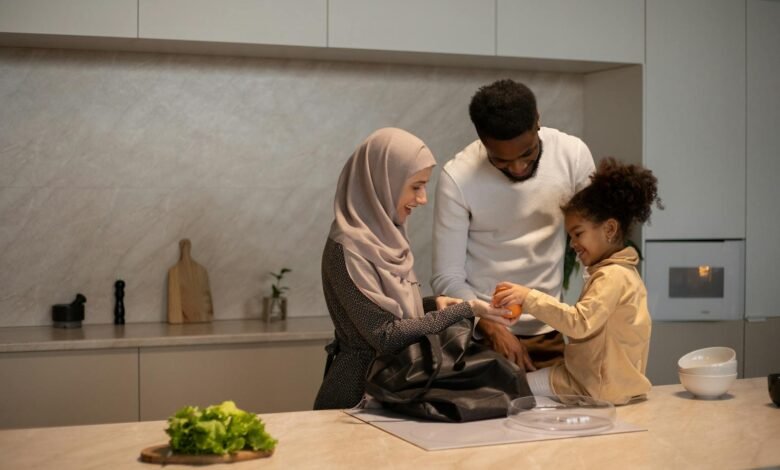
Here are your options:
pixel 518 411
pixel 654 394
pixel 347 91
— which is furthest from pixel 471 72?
pixel 518 411

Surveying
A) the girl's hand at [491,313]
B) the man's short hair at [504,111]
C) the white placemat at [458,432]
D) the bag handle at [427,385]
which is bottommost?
the white placemat at [458,432]

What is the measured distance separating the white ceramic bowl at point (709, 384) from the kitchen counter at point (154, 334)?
63.0 inches

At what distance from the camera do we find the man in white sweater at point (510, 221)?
→ 2643 mm

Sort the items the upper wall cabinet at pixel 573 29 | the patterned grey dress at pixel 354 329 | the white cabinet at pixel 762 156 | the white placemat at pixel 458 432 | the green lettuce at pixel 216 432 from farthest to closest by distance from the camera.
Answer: the white cabinet at pixel 762 156, the upper wall cabinet at pixel 573 29, the patterned grey dress at pixel 354 329, the white placemat at pixel 458 432, the green lettuce at pixel 216 432

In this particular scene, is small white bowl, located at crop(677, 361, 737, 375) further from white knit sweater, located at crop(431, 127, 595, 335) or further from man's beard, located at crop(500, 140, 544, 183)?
man's beard, located at crop(500, 140, 544, 183)

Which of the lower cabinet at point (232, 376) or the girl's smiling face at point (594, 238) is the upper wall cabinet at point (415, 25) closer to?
the lower cabinet at point (232, 376)

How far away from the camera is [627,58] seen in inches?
159

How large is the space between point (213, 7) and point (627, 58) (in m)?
1.70

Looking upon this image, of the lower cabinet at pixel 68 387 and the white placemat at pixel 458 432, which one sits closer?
the white placemat at pixel 458 432

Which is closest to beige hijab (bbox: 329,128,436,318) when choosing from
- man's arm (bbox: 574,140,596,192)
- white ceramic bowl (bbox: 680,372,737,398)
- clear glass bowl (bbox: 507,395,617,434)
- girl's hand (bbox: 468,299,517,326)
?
girl's hand (bbox: 468,299,517,326)

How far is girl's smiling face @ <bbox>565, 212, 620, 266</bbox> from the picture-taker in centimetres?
243

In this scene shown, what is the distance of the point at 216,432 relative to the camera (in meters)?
1.72

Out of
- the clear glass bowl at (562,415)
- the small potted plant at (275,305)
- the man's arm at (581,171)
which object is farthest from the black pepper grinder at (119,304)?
the clear glass bowl at (562,415)

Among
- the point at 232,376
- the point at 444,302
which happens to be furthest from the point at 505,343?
the point at 232,376
